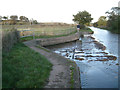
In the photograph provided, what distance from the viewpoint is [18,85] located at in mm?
4617

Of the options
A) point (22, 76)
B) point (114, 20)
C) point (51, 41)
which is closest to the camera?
point (22, 76)

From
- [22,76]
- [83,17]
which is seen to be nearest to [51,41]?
[22,76]

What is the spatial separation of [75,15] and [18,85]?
55.3 metres

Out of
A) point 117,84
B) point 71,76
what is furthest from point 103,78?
point 71,76

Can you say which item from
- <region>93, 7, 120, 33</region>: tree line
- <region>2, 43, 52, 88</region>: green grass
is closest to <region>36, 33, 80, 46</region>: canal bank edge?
Answer: <region>2, 43, 52, 88</region>: green grass

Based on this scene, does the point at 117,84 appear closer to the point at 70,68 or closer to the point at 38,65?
the point at 70,68

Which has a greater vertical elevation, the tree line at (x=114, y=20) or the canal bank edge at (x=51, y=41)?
the tree line at (x=114, y=20)

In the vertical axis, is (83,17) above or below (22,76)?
above

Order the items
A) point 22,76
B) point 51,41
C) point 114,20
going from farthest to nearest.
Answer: point 114,20 → point 51,41 → point 22,76

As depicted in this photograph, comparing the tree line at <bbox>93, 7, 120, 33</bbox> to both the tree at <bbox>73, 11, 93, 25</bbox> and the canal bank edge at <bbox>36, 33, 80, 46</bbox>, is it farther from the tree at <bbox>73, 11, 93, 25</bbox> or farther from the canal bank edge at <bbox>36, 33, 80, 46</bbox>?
the canal bank edge at <bbox>36, 33, 80, 46</bbox>

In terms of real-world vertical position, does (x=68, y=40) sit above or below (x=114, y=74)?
above

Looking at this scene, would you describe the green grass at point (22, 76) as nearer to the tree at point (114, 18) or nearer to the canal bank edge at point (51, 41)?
the canal bank edge at point (51, 41)

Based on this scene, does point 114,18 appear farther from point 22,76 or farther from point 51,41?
point 22,76

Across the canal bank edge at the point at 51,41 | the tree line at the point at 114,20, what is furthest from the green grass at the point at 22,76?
the tree line at the point at 114,20
